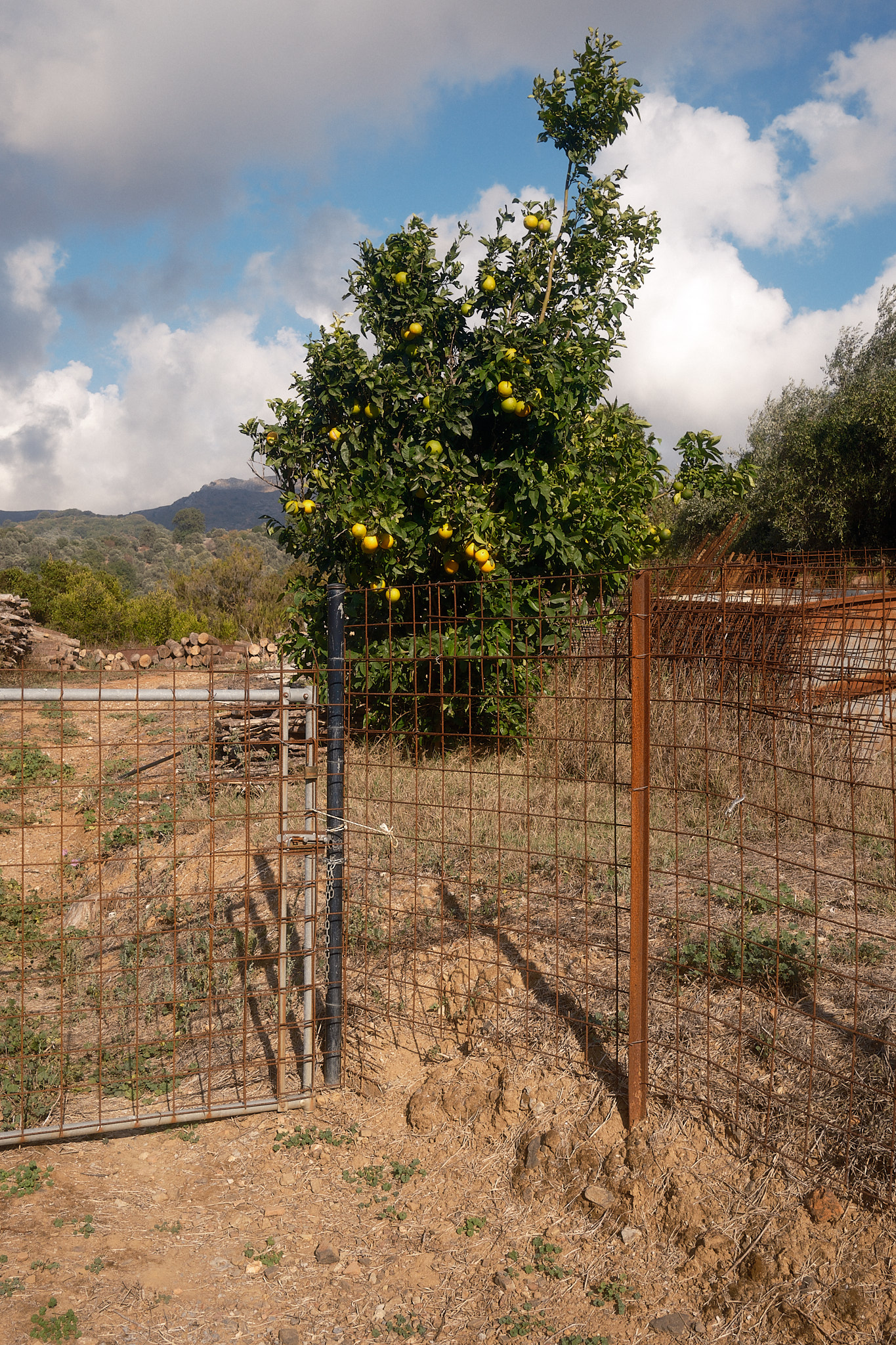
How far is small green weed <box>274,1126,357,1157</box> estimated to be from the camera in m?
3.30

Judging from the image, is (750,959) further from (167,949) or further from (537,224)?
(537,224)

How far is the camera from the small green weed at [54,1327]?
2.32 metres

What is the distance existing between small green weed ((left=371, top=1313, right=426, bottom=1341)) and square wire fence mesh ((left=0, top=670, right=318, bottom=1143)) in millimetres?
1110

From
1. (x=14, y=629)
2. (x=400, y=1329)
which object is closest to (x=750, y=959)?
(x=400, y=1329)

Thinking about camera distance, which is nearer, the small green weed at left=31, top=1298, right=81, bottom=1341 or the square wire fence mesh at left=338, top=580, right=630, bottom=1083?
the small green weed at left=31, top=1298, right=81, bottom=1341

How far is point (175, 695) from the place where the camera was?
3102mm

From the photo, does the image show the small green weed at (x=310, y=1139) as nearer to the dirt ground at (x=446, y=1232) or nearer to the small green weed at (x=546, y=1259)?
the dirt ground at (x=446, y=1232)

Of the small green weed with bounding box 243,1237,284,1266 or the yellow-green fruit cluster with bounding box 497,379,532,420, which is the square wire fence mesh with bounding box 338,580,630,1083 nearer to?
the small green weed with bounding box 243,1237,284,1266

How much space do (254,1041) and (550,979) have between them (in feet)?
4.87

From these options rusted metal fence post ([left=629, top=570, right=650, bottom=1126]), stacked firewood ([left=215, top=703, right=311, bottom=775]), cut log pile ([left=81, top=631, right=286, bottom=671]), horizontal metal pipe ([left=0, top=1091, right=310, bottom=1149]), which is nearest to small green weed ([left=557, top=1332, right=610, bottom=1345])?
rusted metal fence post ([left=629, top=570, right=650, bottom=1126])

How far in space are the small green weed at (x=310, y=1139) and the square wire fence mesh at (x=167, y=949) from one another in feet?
0.46

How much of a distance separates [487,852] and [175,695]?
2.55 metres

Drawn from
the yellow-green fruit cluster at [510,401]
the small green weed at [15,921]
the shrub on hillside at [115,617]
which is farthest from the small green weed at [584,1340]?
the shrub on hillside at [115,617]

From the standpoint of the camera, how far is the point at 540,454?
21.1ft
